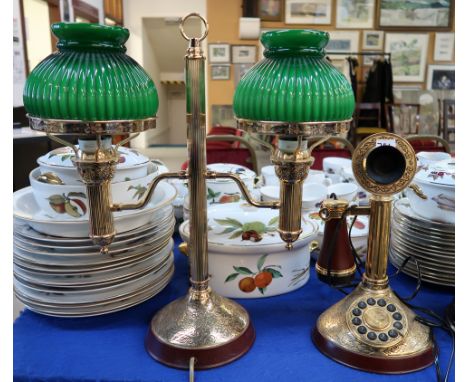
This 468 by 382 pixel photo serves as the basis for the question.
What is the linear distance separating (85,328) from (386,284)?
19.8 inches

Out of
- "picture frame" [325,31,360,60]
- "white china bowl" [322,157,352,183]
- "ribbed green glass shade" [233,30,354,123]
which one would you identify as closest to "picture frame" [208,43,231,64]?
"picture frame" [325,31,360,60]

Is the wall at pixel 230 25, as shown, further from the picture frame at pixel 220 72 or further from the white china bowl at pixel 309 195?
the white china bowl at pixel 309 195

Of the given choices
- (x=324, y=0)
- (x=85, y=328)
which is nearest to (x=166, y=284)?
(x=85, y=328)

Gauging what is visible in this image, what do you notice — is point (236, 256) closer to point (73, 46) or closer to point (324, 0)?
point (73, 46)

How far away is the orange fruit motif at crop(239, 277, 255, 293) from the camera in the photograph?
30.6 inches

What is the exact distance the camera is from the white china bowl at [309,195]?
38.0 inches

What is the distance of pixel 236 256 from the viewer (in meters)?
0.75

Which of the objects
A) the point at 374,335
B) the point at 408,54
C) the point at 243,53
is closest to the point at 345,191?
Answer: the point at 374,335

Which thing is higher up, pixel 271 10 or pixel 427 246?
pixel 271 10

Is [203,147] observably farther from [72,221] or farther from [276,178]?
[276,178]

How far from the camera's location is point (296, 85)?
0.54 metres

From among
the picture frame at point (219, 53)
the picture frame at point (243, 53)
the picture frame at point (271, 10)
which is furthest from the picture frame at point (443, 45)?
the picture frame at point (219, 53)

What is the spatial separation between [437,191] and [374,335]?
1.01 feet

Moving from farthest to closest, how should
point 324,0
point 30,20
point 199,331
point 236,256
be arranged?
1. point 324,0
2. point 30,20
3. point 236,256
4. point 199,331
